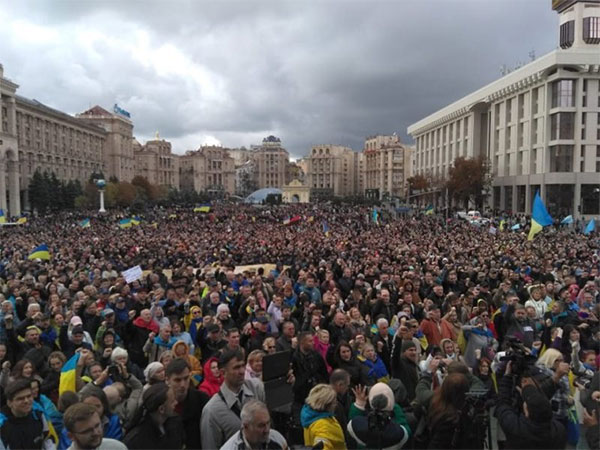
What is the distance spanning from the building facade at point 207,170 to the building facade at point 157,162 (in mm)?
8609

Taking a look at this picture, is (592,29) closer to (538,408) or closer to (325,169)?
(538,408)

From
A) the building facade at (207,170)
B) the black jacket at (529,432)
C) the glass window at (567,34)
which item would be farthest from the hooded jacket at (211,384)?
the building facade at (207,170)

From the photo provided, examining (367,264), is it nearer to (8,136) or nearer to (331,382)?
(331,382)

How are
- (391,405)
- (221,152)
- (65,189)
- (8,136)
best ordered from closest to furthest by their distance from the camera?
(391,405) < (8,136) < (65,189) < (221,152)

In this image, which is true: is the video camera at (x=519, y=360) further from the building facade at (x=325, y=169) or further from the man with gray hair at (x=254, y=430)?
the building facade at (x=325, y=169)

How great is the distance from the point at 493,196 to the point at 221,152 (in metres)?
113

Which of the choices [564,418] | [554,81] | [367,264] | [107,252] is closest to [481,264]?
[367,264]

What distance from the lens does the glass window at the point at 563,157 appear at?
4244 cm

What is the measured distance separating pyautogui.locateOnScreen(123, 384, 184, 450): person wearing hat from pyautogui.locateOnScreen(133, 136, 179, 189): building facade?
118649mm

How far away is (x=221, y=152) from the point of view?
154375 millimetres

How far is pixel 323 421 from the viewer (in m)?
→ 3.33

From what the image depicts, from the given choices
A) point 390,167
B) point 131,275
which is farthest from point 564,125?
point 390,167

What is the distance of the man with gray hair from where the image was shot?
9.37 feet

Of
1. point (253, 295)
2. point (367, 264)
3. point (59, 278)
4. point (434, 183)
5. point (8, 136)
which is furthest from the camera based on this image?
point (434, 183)
